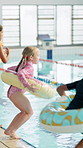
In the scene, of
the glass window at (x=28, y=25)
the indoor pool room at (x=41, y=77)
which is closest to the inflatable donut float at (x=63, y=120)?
the indoor pool room at (x=41, y=77)

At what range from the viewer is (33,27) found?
22703 millimetres

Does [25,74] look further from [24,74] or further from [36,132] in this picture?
[36,132]

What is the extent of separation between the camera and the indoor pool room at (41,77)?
4539mm

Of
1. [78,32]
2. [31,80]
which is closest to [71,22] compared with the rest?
[78,32]

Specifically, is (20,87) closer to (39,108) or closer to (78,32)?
(39,108)

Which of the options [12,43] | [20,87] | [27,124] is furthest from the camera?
[12,43]

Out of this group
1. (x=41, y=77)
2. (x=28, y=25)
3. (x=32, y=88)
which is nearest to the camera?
(x=32, y=88)

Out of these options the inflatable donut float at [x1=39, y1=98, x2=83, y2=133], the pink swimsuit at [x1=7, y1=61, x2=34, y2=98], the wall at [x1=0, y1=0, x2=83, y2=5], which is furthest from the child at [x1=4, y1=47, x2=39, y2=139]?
the wall at [x1=0, y1=0, x2=83, y2=5]

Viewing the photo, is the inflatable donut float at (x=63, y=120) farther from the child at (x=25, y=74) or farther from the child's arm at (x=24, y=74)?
the child at (x=25, y=74)

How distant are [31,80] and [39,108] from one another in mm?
2835

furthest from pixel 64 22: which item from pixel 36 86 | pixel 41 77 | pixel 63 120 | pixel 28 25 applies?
pixel 63 120

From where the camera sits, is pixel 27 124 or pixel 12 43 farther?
pixel 12 43

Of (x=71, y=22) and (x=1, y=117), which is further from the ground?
(x=71, y=22)

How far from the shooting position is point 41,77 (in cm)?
1266
